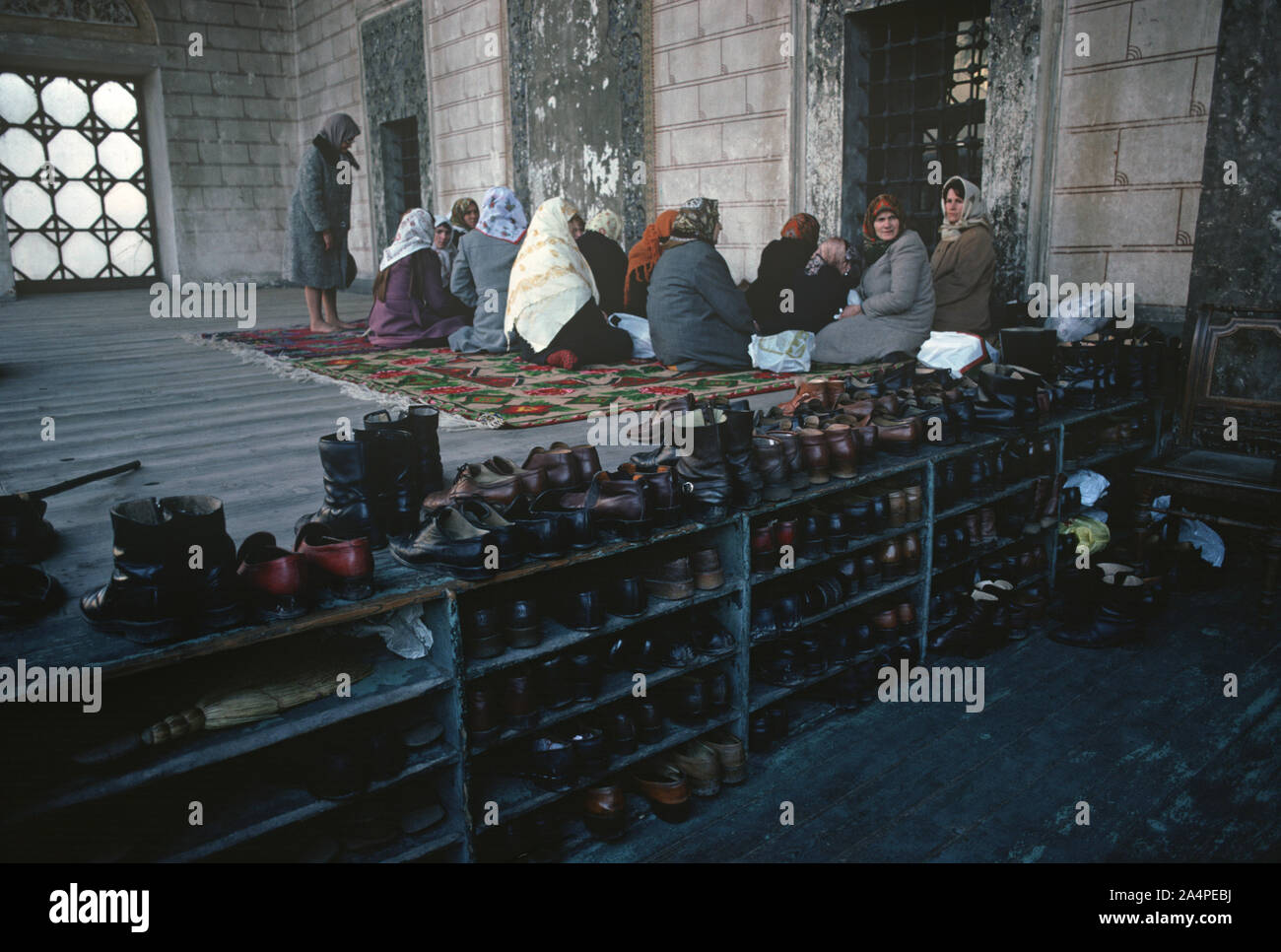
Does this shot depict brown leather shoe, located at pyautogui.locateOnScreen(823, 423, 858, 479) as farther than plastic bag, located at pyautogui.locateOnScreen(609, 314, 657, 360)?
No

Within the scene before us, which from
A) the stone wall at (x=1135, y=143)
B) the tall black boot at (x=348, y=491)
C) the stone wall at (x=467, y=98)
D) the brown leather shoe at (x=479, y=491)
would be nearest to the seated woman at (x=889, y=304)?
the stone wall at (x=1135, y=143)

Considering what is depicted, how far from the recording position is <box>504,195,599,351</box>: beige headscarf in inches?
231

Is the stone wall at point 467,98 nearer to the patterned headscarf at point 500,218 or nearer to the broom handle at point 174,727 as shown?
the patterned headscarf at point 500,218

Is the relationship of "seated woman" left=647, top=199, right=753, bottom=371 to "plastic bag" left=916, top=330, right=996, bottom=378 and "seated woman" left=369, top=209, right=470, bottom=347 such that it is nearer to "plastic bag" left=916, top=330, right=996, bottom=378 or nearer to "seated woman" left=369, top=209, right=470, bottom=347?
"plastic bag" left=916, top=330, right=996, bottom=378

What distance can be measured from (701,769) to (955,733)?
0.97 meters

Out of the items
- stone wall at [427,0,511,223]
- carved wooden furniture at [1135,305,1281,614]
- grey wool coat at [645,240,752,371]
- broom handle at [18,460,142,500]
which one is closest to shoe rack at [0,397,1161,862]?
broom handle at [18,460,142,500]

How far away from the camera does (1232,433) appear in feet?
14.0

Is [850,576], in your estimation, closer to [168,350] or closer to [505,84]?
[168,350]

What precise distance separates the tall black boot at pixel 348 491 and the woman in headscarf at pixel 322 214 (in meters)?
5.77

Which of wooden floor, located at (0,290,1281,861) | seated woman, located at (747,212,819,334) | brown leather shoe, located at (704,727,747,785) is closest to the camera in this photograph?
wooden floor, located at (0,290,1281,861)

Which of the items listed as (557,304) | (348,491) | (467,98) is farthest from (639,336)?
(467,98)

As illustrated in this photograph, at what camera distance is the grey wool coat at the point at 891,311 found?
5.22 metres

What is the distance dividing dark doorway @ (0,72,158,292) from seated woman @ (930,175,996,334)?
12.9 meters
